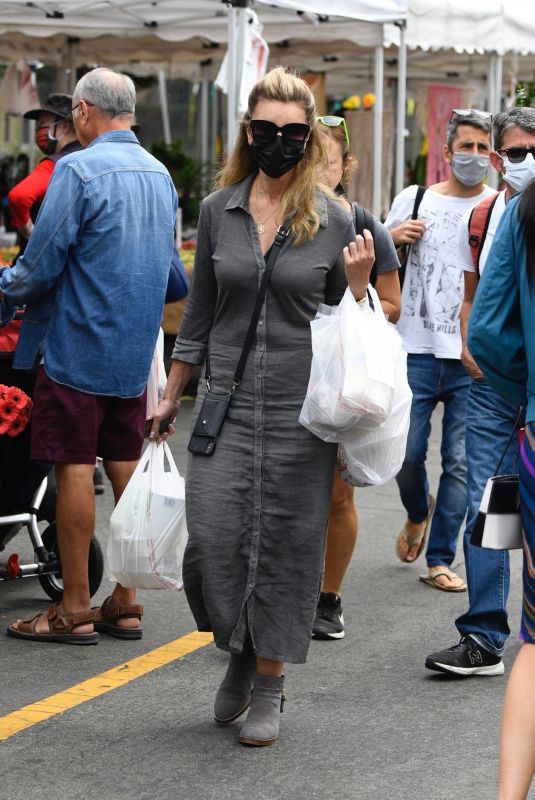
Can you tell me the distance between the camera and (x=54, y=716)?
428 centimetres

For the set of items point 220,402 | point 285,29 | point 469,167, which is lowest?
point 220,402

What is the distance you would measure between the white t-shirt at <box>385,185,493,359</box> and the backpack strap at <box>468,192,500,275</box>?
2.59 feet

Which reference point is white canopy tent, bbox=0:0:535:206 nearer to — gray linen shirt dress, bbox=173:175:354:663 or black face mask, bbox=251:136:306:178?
black face mask, bbox=251:136:306:178

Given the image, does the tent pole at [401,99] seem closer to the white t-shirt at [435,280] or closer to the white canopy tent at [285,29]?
the white canopy tent at [285,29]

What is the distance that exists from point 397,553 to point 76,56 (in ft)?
31.0

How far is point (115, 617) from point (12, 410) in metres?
0.89

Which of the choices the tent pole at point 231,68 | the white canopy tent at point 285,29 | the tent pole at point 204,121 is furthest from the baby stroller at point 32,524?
the tent pole at point 204,121

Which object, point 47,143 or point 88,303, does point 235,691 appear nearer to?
point 88,303

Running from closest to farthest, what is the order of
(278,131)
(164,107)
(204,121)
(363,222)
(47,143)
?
(278,131) < (363,222) < (47,143) < (204,121) < (164,107)

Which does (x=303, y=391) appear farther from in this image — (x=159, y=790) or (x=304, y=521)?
(x=159, y=790)

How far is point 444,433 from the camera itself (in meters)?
6.08

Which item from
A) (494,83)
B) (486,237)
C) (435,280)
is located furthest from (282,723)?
(494,83)

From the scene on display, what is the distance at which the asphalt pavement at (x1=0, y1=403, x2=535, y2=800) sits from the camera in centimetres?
375

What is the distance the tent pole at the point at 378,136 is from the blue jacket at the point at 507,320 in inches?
344
